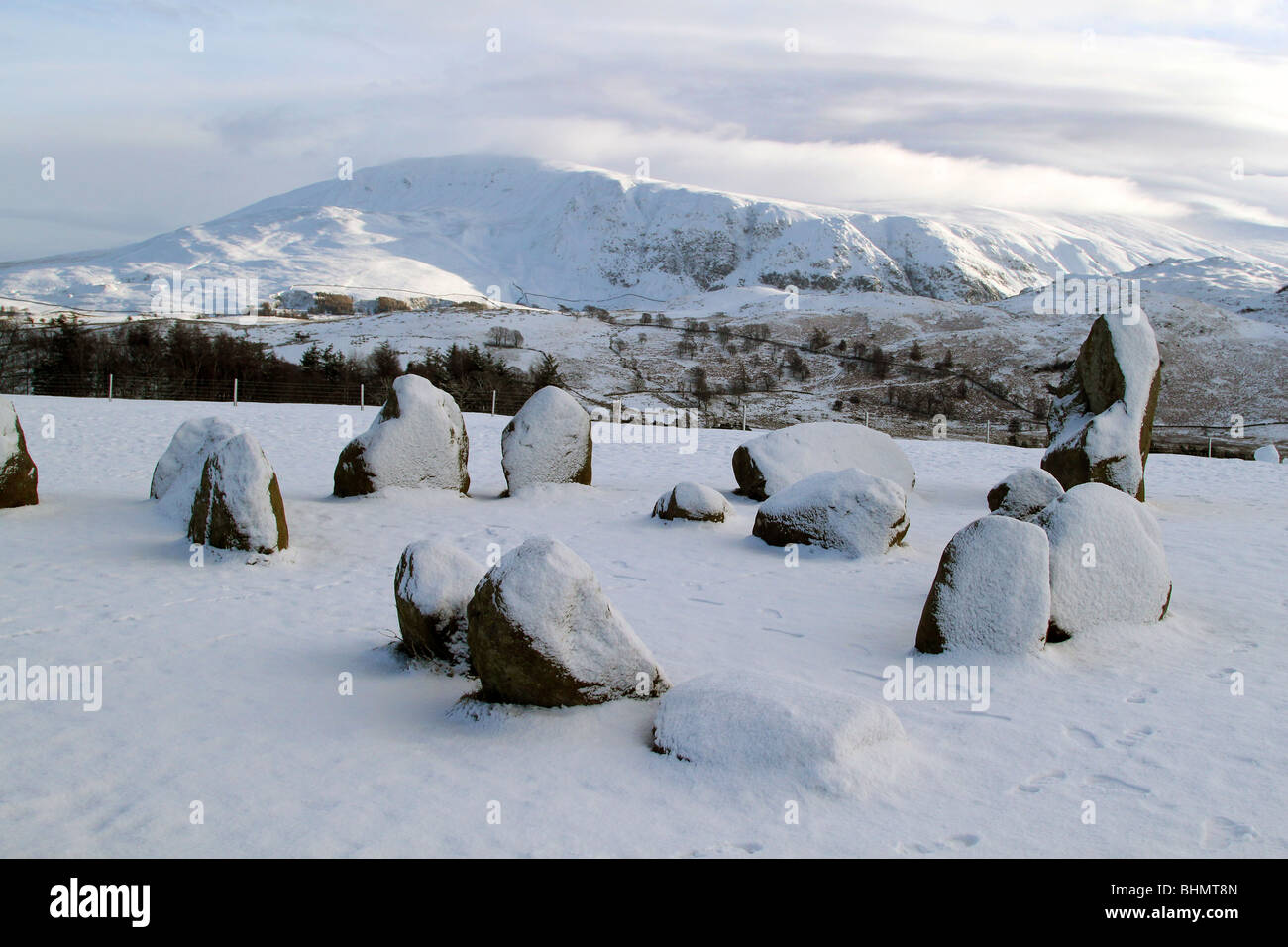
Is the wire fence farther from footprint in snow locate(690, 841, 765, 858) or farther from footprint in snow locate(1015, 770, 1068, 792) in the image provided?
footprint in snow locate(690, 841, 765, 858)

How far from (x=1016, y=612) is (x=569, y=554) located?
3.28 meters

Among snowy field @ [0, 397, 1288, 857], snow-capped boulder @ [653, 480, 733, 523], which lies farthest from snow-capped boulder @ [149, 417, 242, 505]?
snow-capped boulder @ [653, 480, 733, 523]

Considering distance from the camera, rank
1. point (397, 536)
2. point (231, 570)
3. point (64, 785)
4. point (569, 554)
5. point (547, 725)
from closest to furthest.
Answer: point (64, 785) → point (547, 725) → point (569, 554) → point (231, 570) → point (397, 536)

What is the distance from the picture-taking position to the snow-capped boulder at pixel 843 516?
10.5 m

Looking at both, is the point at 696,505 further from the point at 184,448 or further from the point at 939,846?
the point at 939,846

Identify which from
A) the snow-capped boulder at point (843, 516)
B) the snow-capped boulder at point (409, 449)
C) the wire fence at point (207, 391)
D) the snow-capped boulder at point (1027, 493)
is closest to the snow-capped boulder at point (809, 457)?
the snow-capped boulder at point (1027, 493)

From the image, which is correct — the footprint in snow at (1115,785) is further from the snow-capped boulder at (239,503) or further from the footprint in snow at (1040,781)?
the snow-capped boulder at (239,503)

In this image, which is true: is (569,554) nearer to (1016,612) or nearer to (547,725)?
(547,725)

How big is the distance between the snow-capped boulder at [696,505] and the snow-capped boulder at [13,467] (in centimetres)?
770

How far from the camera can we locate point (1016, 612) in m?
6.73

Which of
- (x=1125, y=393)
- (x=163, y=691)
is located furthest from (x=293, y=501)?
(x=1125, y=393)

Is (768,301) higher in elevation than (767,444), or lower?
higher
